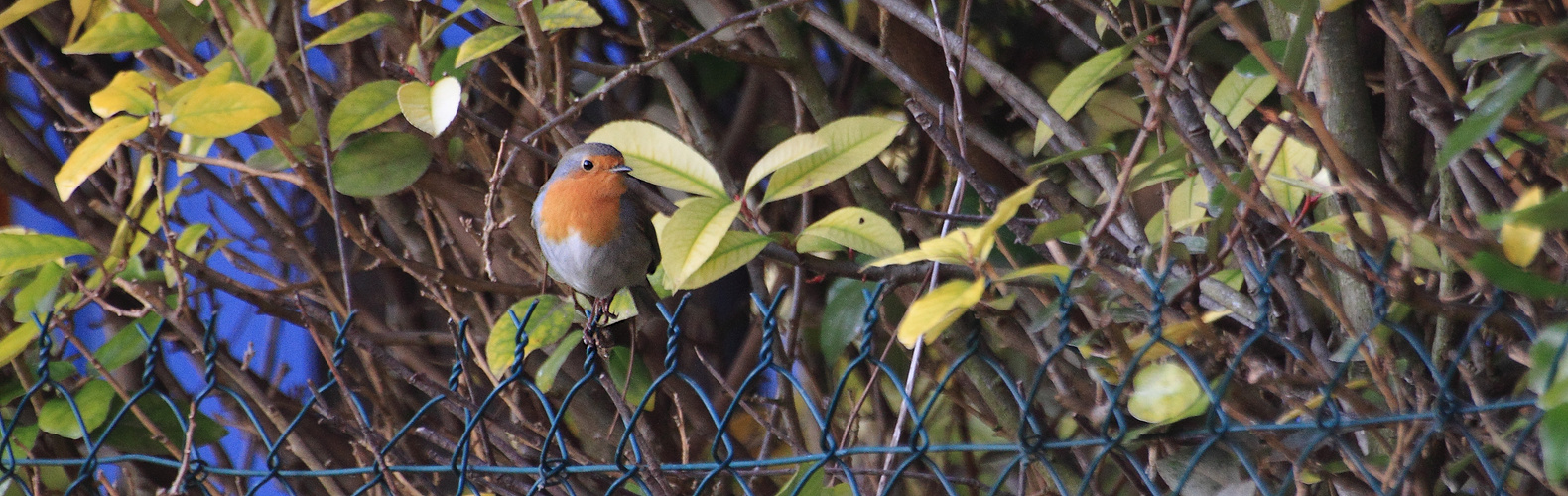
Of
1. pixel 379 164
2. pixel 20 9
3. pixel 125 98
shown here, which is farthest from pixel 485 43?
pixel 20 9

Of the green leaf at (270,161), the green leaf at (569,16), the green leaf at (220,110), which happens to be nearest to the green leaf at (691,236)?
the green leaf at (569,16)

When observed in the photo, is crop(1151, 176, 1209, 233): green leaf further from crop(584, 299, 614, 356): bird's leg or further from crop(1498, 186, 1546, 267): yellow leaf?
crop(584, 299, 614, 356): bird's leg

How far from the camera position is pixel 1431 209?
6.10 ft

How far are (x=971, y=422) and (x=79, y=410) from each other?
189cm

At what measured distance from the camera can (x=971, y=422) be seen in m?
2.76

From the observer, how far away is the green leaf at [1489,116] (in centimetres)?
104

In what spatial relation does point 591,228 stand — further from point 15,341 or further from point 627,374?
point 15,341

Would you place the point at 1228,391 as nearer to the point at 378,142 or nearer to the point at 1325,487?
the point at 1325,487

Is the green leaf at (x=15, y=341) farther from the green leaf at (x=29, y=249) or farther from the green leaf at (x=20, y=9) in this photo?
the green leaf at (x=20, y=9)

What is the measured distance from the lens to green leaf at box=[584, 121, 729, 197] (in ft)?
4.85

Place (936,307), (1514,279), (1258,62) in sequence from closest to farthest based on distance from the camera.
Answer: (1514,279) < (936,307) < (1258,62)

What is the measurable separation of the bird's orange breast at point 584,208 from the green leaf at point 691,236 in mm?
867

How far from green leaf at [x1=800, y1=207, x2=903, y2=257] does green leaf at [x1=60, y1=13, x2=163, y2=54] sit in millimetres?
1258

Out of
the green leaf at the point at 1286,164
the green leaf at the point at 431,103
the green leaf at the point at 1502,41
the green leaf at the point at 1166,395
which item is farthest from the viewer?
the green leaf at the point at 431,103
